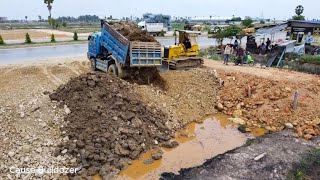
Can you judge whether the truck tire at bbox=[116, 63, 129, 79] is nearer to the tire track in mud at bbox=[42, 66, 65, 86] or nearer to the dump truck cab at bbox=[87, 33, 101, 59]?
the dump truck cab at bbox=[87, 33, 101, 59]

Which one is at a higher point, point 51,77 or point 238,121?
point 51,77

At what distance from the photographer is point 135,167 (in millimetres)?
9062

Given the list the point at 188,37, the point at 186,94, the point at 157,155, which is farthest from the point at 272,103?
the point at 188,37

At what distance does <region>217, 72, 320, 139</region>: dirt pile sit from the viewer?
12115mm

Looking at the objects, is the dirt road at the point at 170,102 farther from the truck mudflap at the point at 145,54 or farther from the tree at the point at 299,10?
the tree at the point at 299,10

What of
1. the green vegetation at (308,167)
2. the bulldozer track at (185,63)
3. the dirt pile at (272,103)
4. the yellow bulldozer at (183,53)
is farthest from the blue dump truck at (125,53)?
the green vegetation at (308,167)

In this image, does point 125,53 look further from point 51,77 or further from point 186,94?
point 51,77

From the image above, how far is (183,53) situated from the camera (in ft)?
58.3

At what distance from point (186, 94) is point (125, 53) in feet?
11.1

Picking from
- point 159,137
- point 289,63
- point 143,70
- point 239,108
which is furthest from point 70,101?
point 289,63

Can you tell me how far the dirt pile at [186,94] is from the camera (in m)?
12.6

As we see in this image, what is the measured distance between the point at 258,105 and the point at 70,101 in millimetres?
8106

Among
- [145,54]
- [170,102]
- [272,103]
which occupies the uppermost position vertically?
[145,54]

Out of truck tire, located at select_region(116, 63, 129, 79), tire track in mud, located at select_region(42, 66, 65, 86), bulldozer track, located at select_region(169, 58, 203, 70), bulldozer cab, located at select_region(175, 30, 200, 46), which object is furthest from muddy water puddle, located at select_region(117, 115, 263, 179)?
tire track in mud, located at select_region(42, 66, 65, 86)
